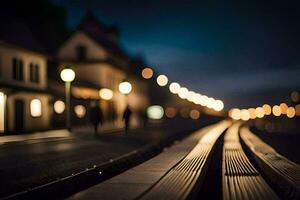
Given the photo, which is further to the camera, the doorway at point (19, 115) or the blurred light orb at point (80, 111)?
the blurred light orb at point (80, 111)

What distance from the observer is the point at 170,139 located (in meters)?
37.0

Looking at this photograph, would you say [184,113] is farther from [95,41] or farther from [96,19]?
[95,41]

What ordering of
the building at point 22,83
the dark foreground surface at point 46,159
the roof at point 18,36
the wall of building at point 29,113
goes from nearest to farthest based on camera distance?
1. the dark foreground surface at point 46,159
2. the building at point 22,83
3. the wall of building at point 29,113
4. the roof at point 18,36

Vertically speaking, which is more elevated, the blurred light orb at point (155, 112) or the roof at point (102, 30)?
the roof at point (102, 30)

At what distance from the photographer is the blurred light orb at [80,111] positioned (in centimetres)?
5606

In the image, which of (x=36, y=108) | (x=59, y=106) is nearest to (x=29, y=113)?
(x=36, y=108)

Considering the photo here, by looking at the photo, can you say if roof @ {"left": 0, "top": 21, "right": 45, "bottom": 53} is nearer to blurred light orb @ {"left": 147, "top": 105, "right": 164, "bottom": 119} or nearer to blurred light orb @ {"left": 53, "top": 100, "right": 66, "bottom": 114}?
blurred light orb @ {"left": 53, "top": 100, "right": 66, "bottom": 114}

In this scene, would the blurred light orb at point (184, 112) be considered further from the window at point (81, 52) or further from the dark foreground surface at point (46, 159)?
the dark foreground surface at point (46, 159)

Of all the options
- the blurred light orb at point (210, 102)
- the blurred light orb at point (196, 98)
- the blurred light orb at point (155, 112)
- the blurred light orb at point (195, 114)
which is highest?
the blurred light orb at point (210, 102)

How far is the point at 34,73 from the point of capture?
44406 millimetres

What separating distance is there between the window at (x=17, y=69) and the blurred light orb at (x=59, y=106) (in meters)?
10.2

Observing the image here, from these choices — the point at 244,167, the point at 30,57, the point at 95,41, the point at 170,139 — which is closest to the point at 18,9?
the point at 95,41

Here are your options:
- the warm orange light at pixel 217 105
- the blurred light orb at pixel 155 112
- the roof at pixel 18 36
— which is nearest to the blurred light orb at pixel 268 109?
the warm orange light at pixel 217 105

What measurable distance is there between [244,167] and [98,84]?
161ft
